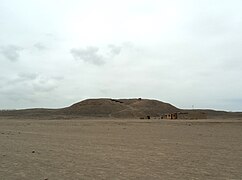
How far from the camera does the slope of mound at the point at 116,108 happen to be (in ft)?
400

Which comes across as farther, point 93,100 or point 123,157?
point 93,100

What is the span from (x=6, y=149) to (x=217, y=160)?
1051 centimetres

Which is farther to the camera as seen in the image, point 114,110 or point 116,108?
point 116,108

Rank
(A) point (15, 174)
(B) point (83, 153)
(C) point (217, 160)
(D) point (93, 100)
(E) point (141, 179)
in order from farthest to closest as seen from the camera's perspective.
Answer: (D) point (93, 100), (B) point (83, 153), (C) point (217, 160), (A) point (15, 174), (E) point (141, 179)

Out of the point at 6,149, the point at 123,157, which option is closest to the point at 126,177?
the point at 123,157

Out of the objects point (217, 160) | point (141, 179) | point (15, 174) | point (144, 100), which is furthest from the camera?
point (144, 100)

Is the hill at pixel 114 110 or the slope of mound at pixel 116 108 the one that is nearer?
the hill at pixel 114 110

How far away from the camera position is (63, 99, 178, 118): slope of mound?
400 feet

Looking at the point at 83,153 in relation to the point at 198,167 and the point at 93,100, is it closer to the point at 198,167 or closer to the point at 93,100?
the point at 198,167

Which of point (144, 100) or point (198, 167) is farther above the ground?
point (144, 100)

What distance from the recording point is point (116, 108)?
449ft

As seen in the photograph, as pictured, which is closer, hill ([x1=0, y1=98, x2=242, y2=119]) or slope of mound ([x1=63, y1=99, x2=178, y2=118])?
hill ([x1=0, y1=98, x2=242, y2=119])

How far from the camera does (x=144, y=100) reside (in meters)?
164

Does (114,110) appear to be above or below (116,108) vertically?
below
